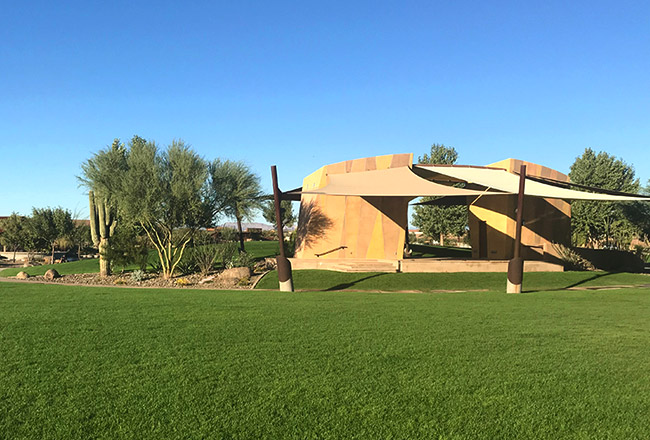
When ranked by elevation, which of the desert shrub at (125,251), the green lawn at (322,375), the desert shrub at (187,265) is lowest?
the green lawn at (322,375)

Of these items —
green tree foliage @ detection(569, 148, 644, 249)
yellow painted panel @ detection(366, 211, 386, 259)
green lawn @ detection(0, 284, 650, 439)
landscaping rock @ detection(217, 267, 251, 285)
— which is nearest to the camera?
green lawn @ detection(0, 284, 650, 439)

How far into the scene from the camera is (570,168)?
3881 centimetres

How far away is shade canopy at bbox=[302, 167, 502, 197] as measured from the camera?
15.1 metres

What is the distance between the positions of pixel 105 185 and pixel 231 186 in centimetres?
568

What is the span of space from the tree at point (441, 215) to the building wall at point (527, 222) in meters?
17.5

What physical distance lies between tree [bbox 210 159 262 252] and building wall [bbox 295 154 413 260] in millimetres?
3445

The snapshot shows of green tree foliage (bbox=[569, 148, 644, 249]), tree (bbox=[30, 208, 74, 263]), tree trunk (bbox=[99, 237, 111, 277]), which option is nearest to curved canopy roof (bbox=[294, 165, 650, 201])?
tree trunk (bbox=[99, 237, 111, 277])

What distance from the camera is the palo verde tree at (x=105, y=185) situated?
67.1 ft

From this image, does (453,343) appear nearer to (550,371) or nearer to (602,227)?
(550,371)

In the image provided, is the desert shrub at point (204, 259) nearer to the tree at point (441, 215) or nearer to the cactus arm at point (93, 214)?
the cactus arm at point (93, 214)

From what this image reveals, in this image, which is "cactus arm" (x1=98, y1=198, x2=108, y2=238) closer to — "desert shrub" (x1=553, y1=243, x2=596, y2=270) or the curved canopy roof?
the curved canopy roof

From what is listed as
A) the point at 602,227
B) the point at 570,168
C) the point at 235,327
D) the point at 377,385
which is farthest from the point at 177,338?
the point at 570,168

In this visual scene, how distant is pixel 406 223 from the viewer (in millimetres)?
21750

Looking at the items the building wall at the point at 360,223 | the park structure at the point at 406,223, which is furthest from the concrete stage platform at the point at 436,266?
the building wall at the point at 360,223
